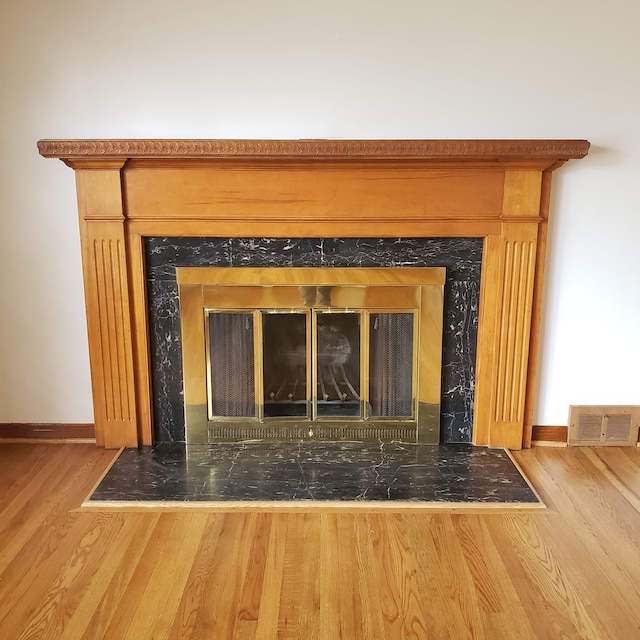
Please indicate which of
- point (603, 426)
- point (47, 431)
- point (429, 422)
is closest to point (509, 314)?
point (429, 422)

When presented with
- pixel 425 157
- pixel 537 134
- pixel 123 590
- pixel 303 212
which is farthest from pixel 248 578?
pixel 537 134

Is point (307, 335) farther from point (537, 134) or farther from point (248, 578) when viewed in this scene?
point (537, 134)

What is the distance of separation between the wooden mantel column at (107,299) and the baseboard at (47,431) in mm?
116

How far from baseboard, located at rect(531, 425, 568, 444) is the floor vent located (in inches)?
1.1

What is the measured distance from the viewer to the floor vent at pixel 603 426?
9.27 feet

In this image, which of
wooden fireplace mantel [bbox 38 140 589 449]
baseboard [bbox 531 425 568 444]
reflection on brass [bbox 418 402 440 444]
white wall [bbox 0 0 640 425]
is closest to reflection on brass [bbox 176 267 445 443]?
reflection on brass [bbox 418 402 440 444]

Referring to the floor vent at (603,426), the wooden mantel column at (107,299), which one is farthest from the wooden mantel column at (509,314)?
the wooden mantel column at (107,299)

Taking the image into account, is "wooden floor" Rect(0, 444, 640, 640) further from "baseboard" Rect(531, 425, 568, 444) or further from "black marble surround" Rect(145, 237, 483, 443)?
"black marble surround" Rect(145, 237, 483, 443)

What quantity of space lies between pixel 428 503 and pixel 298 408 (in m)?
0.81

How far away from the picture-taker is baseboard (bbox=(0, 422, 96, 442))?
2.89 m

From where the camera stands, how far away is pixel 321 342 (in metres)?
2.81

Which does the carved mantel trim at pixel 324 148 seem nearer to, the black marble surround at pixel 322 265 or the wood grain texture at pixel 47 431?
the black marble surround at pixel 322 265

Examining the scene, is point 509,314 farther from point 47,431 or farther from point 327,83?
point 47,431

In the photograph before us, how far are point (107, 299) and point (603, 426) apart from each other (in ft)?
7.89
